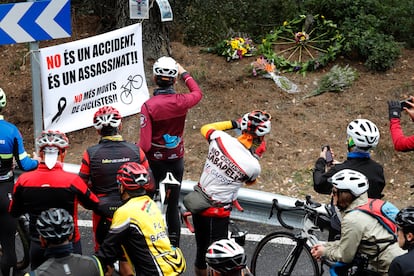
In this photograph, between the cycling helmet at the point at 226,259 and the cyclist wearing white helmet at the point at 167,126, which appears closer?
the cycling helmet at the point at 226,259

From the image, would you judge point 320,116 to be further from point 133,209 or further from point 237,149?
point 133,209

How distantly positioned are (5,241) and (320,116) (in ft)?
17.6

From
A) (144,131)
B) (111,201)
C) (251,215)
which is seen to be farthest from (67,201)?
(251,215)

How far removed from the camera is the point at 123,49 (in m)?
9.63

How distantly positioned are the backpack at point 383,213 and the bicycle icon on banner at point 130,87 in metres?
5.06

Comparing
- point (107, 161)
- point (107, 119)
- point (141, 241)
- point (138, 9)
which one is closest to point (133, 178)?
point (141, 241)

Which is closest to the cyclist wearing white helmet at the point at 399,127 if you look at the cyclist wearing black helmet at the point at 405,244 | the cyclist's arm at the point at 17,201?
the cyclist wearing black helmet at the point at 405,244

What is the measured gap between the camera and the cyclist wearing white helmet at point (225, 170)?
20.2 ft

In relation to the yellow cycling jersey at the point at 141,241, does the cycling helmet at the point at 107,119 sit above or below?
above

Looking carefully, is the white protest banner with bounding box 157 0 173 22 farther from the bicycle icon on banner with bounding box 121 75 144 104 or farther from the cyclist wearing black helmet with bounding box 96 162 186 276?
the cyclist wearing black helmet with bounding box 96 162 186 276

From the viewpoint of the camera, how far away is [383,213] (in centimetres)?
545

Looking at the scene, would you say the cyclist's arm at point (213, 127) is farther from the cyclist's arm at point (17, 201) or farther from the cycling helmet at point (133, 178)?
the cyclist's arm at point (17, 201)

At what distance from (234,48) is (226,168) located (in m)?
5.88

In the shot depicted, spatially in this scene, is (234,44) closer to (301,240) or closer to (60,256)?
(301,240)
